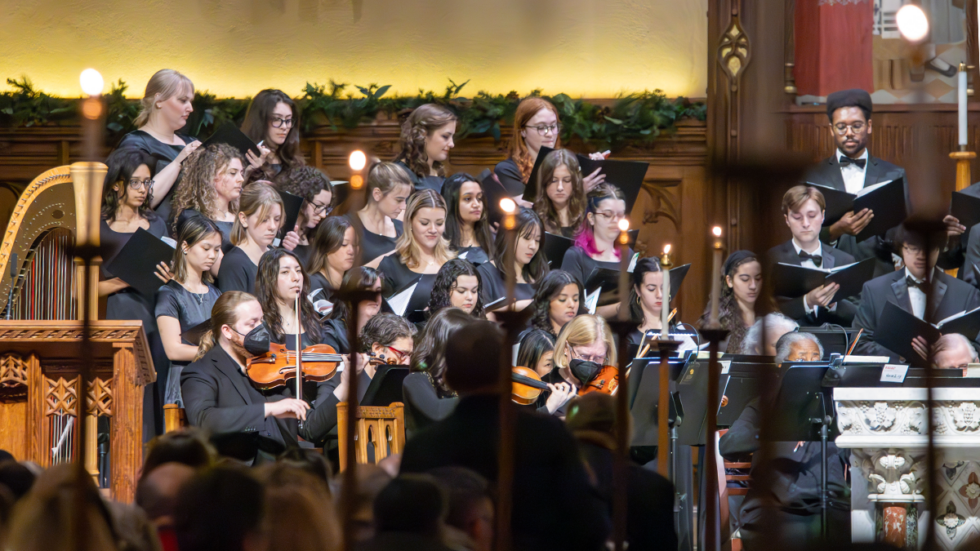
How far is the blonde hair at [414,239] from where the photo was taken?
17.4ft

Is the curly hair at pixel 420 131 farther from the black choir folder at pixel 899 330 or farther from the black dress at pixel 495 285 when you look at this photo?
the black choir folder at pixel 899 330

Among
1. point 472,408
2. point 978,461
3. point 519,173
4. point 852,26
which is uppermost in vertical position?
point 852,26

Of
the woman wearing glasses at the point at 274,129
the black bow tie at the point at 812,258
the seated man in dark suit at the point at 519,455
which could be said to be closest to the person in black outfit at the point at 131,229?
the woman wearing glasses at the point at 274,129

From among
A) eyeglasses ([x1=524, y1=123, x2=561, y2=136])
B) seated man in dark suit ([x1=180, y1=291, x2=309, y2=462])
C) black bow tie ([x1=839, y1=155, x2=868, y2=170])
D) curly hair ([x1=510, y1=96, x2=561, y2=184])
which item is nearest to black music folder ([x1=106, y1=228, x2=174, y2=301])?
seated man in dark suit ([x1=180, y1=291, x2=309, y2=462])

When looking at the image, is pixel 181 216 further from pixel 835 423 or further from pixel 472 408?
pixel 472 408

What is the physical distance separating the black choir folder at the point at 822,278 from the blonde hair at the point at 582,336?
864 millimetres

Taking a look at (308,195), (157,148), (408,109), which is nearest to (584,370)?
(308,195)

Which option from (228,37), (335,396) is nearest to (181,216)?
(335,396)

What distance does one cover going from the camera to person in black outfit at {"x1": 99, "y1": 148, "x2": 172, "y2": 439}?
5129mm

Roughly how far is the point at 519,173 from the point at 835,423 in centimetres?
258

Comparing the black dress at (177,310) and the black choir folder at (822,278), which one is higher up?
the black choir folder at (822,278)

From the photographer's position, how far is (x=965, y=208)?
513 centimetres

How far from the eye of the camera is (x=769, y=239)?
1356 mm

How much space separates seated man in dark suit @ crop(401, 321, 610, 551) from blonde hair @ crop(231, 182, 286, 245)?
3292mm
